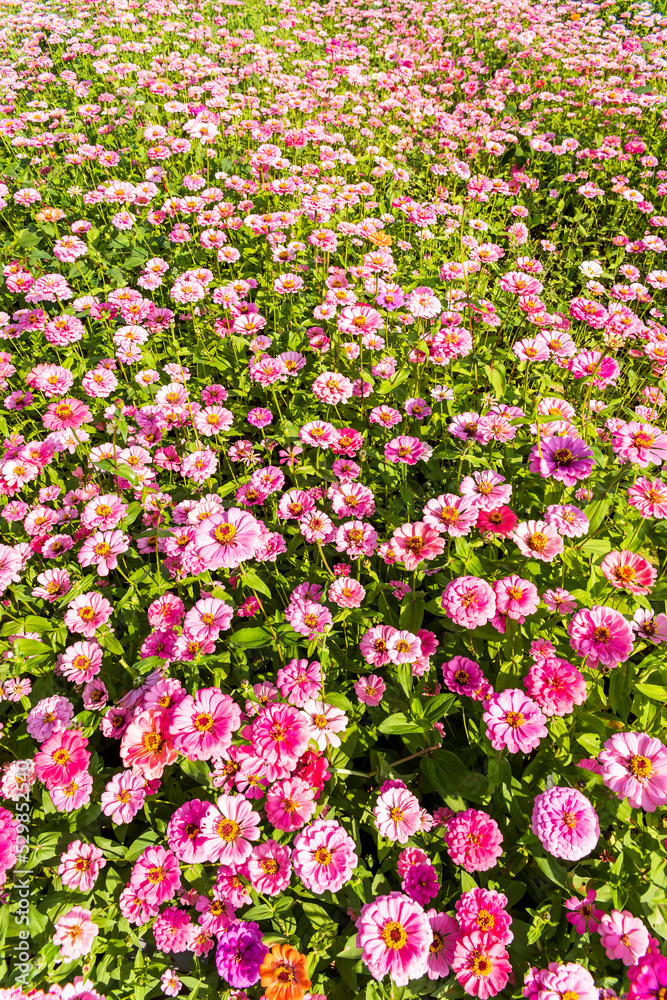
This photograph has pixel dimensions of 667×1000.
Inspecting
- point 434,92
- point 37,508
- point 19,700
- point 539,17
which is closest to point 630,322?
point 37,508

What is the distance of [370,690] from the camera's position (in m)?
2.11

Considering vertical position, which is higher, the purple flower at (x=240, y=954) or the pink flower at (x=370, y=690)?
the pink flower at (x=370, y=690)

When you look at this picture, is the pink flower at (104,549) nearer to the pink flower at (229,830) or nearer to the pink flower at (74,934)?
the pink flower at (229,830)

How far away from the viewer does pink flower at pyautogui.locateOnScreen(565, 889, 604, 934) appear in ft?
5.55

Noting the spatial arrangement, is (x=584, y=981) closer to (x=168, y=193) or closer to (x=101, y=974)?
(x=101, y=974)

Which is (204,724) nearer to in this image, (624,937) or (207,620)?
(207,620)

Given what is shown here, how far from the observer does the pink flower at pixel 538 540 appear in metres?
2.01

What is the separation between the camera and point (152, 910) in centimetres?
172

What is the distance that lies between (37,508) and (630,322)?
375 cm

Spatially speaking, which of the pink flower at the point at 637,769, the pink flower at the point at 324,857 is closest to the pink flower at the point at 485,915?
the pink flower at the point at 324,857

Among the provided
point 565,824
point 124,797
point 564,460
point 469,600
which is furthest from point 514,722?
point 124,797

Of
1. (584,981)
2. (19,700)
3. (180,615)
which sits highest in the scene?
(180,615)

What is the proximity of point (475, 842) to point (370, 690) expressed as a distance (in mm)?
626
